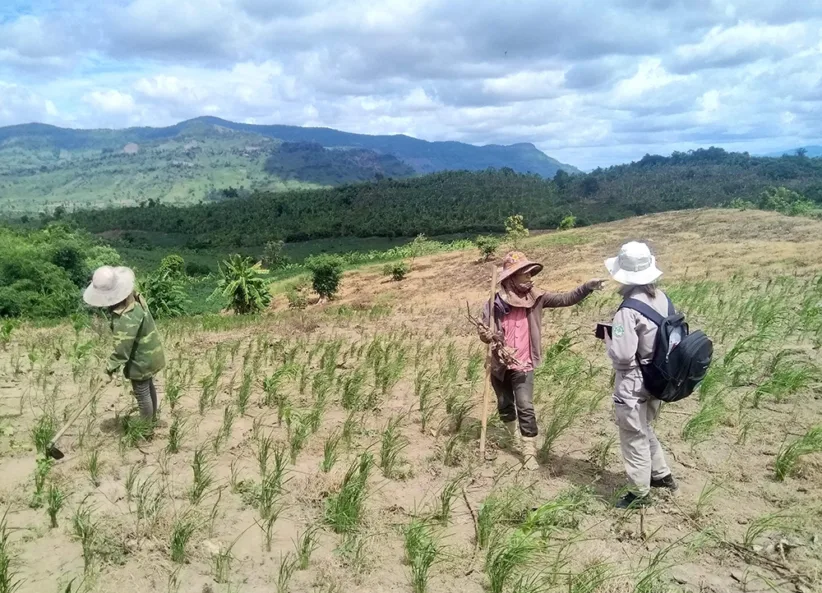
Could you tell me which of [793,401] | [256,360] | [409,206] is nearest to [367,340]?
[256,360]

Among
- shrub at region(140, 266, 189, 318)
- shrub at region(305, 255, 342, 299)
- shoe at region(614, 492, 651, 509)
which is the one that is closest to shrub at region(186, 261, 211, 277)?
shrub at region(305, 255, 342, 299)

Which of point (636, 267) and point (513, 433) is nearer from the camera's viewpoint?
point (636, 267)

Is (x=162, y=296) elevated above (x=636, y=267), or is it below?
below

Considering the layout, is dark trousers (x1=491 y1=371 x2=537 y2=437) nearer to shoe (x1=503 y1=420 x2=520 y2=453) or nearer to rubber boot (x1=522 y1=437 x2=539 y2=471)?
Answer: rubber boot (x1=522 y1=437 x2=539 y2=471)

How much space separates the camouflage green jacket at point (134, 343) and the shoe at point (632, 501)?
4.01 metres

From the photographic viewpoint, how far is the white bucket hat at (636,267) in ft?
12.9

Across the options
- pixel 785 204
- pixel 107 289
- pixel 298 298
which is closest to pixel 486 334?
pixel 107 289

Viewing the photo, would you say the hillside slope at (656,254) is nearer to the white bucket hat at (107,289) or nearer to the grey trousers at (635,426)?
the white bucket hat at (107,289)

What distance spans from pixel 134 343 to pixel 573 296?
376 cm

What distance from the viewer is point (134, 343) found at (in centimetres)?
507

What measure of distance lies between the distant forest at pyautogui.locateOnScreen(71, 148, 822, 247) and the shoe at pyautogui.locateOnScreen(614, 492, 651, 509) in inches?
2469

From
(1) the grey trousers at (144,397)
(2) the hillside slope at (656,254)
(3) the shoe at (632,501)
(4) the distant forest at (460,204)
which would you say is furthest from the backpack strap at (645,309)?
(4) the distant forest at (460,204)

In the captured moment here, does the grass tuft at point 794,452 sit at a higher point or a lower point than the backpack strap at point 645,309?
lower

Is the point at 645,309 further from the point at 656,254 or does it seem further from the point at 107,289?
the point at 656,254
